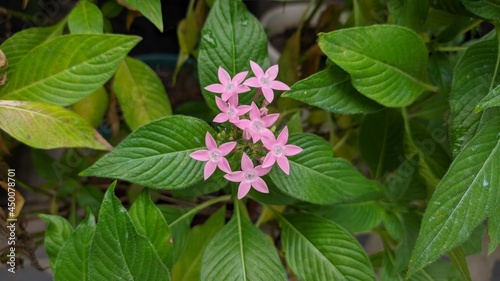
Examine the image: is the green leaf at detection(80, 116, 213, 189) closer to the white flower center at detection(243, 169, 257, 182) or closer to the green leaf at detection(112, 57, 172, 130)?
the white flower center at detection(243, 169, 257, 182)

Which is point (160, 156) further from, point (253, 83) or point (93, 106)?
point (93, 106)

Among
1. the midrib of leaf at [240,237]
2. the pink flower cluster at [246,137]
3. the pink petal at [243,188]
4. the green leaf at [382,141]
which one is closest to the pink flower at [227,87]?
the pink flower cluster at [246,137]

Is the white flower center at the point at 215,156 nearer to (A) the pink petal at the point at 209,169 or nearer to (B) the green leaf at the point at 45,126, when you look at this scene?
(A) the pink petal at the point at 209,169

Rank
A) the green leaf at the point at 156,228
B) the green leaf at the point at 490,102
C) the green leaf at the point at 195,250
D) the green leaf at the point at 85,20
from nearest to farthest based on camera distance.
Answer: the green leaf at the point at 490,102
the green leaf at the point at 156,228
the green leaf at the point at 85,20
the green leaf at the point at 195,250

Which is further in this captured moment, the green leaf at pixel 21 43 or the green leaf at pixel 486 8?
the green leaf at pixel 21 43

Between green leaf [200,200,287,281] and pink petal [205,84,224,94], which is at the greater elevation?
pink petal [205,84,224,94]

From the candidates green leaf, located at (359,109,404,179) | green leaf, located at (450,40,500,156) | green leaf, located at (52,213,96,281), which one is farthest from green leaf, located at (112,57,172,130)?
green leaf, located at (450,40,500,156)
